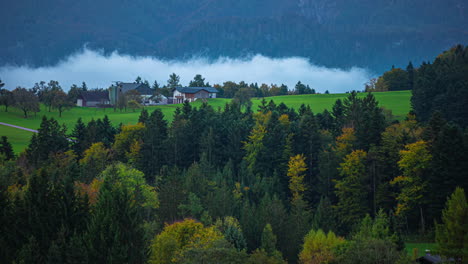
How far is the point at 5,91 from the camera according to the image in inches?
5655

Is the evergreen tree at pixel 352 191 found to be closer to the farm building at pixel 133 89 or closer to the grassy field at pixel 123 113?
the grassy field at pixel 123 113

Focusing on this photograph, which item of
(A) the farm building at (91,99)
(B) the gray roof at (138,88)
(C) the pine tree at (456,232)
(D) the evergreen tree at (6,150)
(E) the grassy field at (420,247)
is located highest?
(B) the gray roof at (138,88)

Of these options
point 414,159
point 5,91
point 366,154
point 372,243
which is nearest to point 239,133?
point 366,154

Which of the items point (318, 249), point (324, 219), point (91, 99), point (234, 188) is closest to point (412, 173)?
point (324, 219)

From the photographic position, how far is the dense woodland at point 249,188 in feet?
122

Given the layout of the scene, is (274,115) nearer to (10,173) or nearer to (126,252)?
(10,173)

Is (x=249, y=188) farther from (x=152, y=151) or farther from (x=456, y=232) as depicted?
(x=456, y=232)

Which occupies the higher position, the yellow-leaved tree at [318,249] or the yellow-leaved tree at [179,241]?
the yellow-leaved tree at [179,241]

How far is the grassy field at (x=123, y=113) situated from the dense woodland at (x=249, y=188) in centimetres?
1344

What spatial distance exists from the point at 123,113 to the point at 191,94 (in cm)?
2505

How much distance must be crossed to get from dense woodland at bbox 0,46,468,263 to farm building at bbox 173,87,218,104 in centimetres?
5015

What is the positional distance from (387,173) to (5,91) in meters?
127

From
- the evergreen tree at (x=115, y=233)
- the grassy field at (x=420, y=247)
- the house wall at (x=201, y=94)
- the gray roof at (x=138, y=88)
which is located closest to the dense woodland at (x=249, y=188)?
the evergreen tree at (x=115, y=233)

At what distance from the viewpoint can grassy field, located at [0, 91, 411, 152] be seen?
337ft
